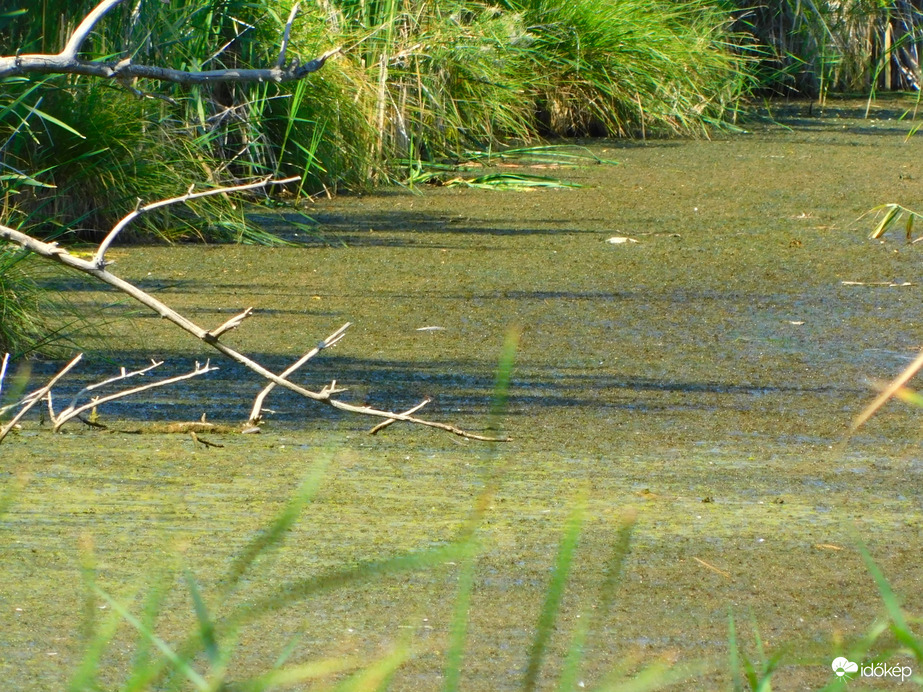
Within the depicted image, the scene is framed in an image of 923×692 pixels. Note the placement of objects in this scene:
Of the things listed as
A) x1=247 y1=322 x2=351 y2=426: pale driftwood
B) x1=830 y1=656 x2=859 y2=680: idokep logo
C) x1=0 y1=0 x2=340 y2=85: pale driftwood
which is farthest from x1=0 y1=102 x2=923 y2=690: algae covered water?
x1=0 y1=0 x2=340 y2=85: pale driftwood

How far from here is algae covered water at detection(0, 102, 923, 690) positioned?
6.66 ft

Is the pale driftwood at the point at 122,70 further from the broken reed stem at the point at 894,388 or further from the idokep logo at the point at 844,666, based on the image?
the idokep logo at the point at 844,666

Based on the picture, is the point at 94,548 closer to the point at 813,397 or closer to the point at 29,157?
the point at 813,397

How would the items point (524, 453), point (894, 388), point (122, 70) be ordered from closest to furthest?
1. point (894, 388)
2. point (122, 70)
3. point (524, 453)

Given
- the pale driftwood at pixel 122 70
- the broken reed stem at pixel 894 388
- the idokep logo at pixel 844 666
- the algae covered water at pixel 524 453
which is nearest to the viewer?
the broken reed stem at pixel 894 388

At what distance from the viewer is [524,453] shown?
2.85 meters

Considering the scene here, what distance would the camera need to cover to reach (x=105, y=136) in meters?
5.01

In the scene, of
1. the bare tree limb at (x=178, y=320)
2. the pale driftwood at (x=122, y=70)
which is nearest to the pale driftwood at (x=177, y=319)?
the bare tree limb at (x=178, y=320)

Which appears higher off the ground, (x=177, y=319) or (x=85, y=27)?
(x=85, y=27)

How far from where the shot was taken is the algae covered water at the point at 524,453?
6.66 ft

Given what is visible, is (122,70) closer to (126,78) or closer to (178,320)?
(126,78)

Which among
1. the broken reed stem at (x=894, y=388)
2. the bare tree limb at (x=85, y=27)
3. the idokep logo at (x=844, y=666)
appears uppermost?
the bare tree limb at (x=85, y=27)

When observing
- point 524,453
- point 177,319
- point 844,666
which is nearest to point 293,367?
point 177,319

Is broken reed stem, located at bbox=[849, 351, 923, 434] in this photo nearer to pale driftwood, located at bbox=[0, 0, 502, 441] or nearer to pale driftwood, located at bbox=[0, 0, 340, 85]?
pale driftwood, located at bbox=[0, 0, 502, 441]
